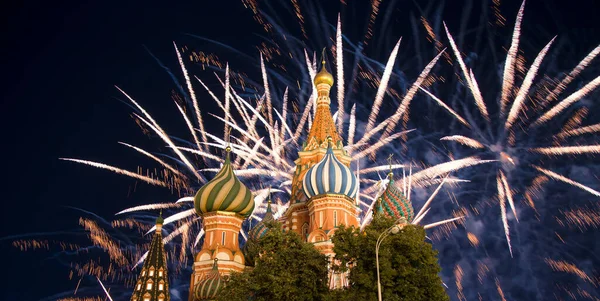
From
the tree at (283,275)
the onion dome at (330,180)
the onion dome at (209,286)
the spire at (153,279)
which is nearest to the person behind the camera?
the tree at (283,275)

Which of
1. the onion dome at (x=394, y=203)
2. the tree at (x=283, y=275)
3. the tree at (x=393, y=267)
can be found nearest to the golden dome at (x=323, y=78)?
the onion dome at (x=394, y=203)

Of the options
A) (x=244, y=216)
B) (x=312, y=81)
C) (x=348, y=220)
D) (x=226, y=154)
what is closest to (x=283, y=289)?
(x=348, y=220)

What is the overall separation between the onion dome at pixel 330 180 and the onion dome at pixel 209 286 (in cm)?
647

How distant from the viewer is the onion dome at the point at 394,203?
40625 mm

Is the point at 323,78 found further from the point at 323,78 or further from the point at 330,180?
the point at 330,180

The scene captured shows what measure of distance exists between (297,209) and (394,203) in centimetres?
634

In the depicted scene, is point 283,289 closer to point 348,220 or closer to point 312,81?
point 348,220

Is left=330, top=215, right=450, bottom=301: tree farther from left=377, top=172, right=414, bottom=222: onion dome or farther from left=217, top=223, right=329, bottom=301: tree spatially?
left=377, top=172, right=414, bottom=222: onion dome

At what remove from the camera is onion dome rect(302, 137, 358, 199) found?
1382 inches

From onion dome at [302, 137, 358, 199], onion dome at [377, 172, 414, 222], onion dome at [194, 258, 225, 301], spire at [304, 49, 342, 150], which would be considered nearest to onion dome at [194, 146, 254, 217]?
onion dome at [194, 258, 225, 301]

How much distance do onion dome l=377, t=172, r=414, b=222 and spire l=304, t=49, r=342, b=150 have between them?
442cm

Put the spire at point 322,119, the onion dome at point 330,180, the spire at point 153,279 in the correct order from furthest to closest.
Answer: the spire at point 322,119 < the spire at point 153,279 < the onion dome at point 330,180

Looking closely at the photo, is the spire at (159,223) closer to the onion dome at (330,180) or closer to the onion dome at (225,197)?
the onion dome at (225,197)

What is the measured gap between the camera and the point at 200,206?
3788 cm
